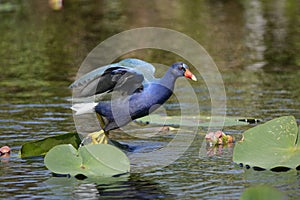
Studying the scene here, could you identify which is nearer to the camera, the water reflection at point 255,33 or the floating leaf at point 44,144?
the floating leaf at point 44,144

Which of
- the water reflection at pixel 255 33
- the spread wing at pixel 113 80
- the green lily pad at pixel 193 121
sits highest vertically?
the water reflection at pixel 255 33

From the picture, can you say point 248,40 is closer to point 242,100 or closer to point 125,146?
point 242,100

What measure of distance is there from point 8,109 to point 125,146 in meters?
2.22

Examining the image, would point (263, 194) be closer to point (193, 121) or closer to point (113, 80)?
point (113, 80)

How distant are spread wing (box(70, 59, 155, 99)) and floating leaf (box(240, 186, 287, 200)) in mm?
2794

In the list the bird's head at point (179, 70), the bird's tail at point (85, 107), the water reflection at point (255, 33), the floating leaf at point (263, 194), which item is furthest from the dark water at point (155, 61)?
the floating leaf at point (263, 194)

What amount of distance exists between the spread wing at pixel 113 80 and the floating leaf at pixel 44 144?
46 cm

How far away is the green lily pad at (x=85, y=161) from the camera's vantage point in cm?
640

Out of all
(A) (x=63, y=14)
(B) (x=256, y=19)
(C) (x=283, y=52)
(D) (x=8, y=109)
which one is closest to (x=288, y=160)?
(D) (x=8, y=109)

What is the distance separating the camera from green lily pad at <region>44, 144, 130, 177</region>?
252 inches

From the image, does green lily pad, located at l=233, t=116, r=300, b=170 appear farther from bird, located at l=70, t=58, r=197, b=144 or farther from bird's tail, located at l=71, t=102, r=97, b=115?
bird's tail, located at l=71, t=102, r=97, b=115

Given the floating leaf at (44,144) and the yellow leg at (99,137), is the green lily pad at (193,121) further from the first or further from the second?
the floating leaf at (44,144)

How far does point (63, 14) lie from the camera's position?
58.5 feet

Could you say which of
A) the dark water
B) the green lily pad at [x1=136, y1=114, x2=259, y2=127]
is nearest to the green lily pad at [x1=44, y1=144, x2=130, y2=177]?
the dark water
